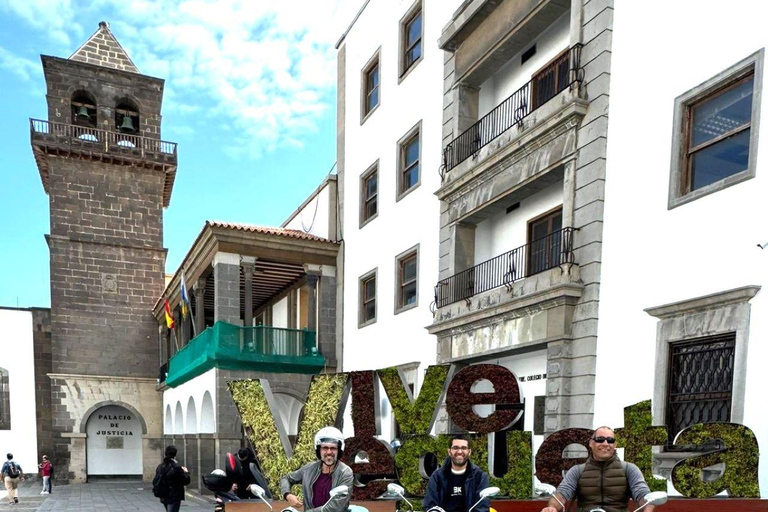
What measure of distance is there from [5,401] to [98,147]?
13.3 m

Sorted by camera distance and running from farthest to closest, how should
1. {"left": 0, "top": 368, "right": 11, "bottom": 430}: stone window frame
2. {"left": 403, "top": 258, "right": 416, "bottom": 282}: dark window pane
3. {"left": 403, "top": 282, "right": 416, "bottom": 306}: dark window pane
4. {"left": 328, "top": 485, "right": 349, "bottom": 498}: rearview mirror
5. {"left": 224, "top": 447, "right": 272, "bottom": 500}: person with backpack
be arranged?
{"left": 0, "top": 368, "right": 11, "bottom": 430}: stone window frame < {"left": 403, "top": 258, "right": 416, "bottom": 282}: dark window pane < {"left": 403, "top": 282, "right": 416, "bottom": 306}: dark window pane < {"left": 224, "top": 447, "right": 272, "bottom": 500}: person with backpack < {"left": 328, "top": 485, "right": 349, "bottom": 498}: rearview mirror

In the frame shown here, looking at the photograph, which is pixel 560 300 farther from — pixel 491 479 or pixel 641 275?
pixel 491 479

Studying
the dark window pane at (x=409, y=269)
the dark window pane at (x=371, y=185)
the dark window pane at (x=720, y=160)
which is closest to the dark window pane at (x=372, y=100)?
the dark window pane at (x=371, y=185)

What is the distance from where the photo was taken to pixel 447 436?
10805 millimetres

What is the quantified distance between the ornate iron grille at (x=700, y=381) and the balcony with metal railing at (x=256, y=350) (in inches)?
549

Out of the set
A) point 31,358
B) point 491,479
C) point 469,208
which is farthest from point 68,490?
point 491,479

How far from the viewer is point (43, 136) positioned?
32.7m

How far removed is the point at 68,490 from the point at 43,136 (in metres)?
16.4

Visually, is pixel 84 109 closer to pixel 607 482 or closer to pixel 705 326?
pixel 705 326

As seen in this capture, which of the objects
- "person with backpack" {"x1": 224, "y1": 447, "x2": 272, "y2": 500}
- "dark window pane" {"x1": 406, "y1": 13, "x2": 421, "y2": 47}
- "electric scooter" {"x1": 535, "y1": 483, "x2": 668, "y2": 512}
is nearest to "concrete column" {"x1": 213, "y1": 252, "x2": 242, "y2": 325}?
"dark window pane" {"x1": 406, "y1": 13, "x2": 421, "y2": 47}

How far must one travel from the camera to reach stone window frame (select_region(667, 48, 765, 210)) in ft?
30.2

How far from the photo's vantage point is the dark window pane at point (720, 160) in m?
9.61

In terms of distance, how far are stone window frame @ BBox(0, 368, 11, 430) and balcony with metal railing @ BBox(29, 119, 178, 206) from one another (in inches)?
385

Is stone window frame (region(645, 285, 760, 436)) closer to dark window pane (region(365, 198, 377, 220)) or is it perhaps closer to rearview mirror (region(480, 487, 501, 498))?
rearview mirror (region(480, 487, 501, 498))
